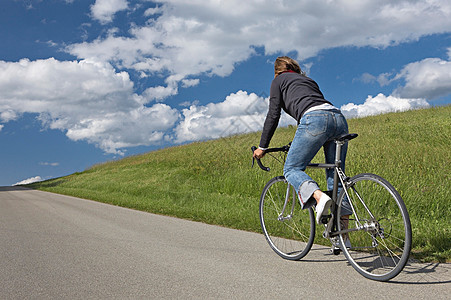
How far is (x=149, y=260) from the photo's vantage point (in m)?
4.54

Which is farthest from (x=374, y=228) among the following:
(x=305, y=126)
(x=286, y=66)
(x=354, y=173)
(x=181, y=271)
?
(x=354, y=173)

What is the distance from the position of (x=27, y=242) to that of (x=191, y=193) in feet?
22.2

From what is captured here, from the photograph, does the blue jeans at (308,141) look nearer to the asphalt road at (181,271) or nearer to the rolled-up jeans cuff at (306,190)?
the rolled-up jeans cuff at (306,190)

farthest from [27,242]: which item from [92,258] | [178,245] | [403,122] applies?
[403,122]

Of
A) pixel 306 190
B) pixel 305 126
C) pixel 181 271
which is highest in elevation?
pixel 305 126

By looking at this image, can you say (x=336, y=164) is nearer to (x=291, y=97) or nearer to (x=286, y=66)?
(x=291, y=97)

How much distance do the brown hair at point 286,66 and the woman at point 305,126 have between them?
27 millimetres

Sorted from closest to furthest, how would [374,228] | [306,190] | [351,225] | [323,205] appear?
[374,228] → [323,205] → [306,190] → [351,225]

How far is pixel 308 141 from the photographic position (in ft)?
13.3

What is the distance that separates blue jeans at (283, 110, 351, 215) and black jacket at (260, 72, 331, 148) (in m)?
0.20

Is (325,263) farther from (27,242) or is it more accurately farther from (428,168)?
(428,168)

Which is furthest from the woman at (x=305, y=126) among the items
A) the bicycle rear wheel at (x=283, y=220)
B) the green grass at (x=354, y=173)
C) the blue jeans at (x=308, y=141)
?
the green grass at (x=354, y=173)

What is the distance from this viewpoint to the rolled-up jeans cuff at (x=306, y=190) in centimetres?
397

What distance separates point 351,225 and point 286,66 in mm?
2051
